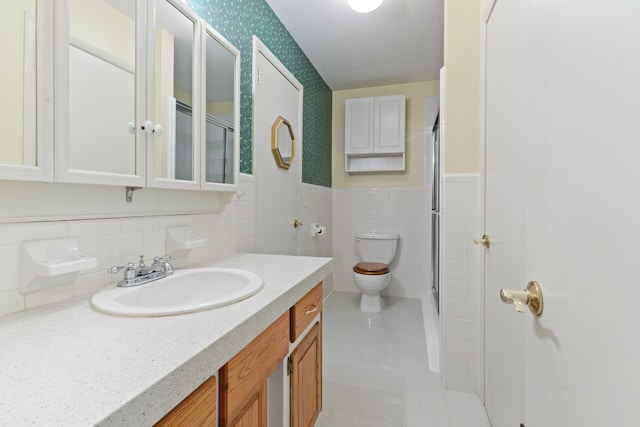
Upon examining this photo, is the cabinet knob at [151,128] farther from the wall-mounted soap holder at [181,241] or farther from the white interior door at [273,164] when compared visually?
the white interior door at [273,164]

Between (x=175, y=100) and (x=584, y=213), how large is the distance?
1.27 meters

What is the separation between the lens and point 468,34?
1.60m

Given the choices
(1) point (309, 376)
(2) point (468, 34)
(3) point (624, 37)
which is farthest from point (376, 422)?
(2) point (468, 34)

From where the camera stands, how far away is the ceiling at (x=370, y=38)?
2.06 meters

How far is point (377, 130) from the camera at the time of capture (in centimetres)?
326

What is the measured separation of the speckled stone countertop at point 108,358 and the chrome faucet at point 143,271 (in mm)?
132

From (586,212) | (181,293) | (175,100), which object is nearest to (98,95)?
(175,100)

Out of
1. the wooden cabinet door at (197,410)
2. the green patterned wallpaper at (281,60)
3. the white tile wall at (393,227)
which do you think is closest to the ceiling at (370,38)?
the green patterned wallpaper at (281,60)

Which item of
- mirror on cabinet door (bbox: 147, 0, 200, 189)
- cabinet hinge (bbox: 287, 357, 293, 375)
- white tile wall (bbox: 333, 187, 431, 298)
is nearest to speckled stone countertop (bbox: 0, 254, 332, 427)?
cabinet hinge (bbox: 287, 357, 293, 375)

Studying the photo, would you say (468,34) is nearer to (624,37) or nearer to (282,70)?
(282,70)

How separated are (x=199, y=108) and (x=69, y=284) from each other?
0.81m

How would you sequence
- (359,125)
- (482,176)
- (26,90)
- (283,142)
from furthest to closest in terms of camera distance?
(359,125) < (283,142) < (482,176) < (26,90)

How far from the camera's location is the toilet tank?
3.13 meters

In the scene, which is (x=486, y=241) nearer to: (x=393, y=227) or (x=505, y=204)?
(x=505, y=204)
